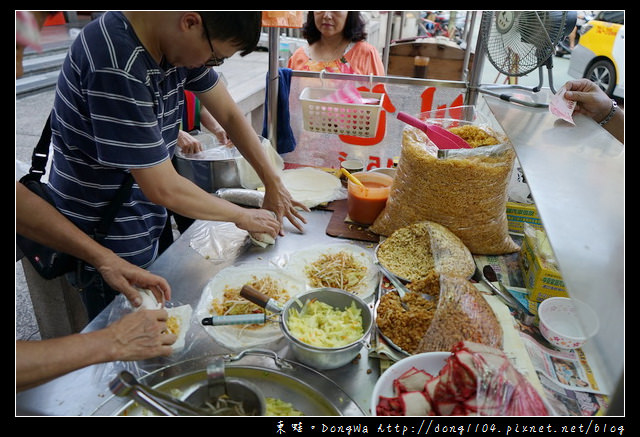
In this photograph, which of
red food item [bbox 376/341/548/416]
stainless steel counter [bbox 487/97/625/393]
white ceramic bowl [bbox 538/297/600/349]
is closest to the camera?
stainless steel counter [bbox 487/97/625/393]

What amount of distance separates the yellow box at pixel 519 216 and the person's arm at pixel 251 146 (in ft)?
3.26

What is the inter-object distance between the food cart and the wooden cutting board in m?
0.01

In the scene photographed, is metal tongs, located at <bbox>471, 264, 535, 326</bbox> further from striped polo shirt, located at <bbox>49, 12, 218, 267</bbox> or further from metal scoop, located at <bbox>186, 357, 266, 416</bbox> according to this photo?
striped polo shirt, located at <bbox>49, 12, 218, 267</bbox>

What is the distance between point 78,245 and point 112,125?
17.6 inches

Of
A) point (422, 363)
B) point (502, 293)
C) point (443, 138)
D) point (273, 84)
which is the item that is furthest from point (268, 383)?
point (273, 84)

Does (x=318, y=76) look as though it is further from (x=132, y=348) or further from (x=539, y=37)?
(x=132, y=348)

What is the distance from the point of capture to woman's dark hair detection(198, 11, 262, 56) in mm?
1172

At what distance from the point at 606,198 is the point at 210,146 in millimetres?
2112

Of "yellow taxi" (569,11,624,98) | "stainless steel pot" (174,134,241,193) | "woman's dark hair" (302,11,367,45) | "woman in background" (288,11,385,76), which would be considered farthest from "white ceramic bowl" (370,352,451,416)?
"yellow taxi" (569,11,624,98)

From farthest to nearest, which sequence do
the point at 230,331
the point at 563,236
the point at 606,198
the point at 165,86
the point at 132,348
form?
the point at 165,86 → the point at 230,331 → the point at 132,348 → the point at 606,198 → the point at 563,236

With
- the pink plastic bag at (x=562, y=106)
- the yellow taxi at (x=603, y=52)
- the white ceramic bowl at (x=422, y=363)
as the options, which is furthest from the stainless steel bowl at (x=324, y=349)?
the yellow taxi at (x=603, y=52)

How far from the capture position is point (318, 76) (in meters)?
2.58

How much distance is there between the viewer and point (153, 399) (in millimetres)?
926
